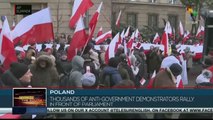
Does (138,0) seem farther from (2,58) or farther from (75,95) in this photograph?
(75,95)

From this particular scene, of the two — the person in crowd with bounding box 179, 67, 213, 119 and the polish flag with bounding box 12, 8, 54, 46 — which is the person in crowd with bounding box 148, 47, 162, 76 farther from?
the person in crowd with bounding box 179, 67, 213, 119

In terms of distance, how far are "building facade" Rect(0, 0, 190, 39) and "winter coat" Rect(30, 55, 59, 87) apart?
1105 inches

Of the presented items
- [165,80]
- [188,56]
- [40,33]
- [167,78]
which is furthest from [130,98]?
[188,56]

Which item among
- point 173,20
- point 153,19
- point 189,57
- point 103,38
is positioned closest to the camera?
point 189,57

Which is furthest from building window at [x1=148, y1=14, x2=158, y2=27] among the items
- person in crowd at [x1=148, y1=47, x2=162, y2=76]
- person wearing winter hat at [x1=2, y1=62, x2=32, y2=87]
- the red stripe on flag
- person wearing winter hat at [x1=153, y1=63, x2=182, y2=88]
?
person wearing winter hat at [x1=2, y1=62, x2=32, y2=87]

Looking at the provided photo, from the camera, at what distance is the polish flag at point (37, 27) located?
11.6 metres

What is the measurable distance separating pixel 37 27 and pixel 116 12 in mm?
38723

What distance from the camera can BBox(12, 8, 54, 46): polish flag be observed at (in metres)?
11.6

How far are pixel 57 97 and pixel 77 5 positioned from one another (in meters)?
7.27

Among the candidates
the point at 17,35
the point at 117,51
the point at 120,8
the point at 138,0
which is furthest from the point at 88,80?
the point at 138,0

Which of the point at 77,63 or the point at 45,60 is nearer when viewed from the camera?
the point at 45,60

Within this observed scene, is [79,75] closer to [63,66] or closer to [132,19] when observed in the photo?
[63,66]

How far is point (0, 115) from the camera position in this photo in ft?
18.5

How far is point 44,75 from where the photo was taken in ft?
31.8
